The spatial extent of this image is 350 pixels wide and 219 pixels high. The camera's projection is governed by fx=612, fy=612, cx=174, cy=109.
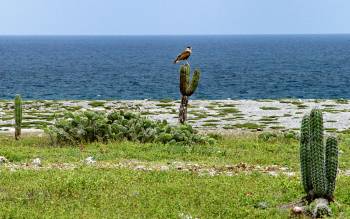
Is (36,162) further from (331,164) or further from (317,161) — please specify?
(331,164)

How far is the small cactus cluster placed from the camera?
15500mm

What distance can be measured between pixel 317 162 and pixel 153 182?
5.31m

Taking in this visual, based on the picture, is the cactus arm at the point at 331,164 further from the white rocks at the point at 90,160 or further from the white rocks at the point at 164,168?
the white rocks at the point at 90,160

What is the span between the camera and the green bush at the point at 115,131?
28.2 meters

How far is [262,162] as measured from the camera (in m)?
23.0

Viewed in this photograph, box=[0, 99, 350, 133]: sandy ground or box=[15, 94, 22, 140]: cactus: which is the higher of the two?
box=[15, 94, 22, 140]: cactus

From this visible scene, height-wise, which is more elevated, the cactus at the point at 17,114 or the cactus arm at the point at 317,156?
the cactus arm at the point at 317,156

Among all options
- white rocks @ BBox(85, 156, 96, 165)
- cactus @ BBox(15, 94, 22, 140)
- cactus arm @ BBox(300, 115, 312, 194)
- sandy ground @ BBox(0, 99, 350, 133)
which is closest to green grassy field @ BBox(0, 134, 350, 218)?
white rocks @ BBox(85, 156, 96, 165)

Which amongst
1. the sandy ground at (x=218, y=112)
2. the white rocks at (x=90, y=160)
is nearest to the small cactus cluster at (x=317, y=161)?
the white rocks at (x=90, y=160)

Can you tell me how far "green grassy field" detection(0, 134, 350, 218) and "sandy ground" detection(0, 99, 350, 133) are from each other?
38.1 ft

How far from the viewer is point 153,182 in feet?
61.0

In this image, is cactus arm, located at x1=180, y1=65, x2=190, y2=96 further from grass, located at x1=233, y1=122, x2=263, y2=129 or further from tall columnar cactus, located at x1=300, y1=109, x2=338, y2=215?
tall columnar cactus, located at x1=300, y1=109, x2=338, y2=215

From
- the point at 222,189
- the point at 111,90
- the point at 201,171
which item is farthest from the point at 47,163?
the point at 111,90

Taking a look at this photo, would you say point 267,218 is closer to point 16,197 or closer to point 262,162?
point 16,197
